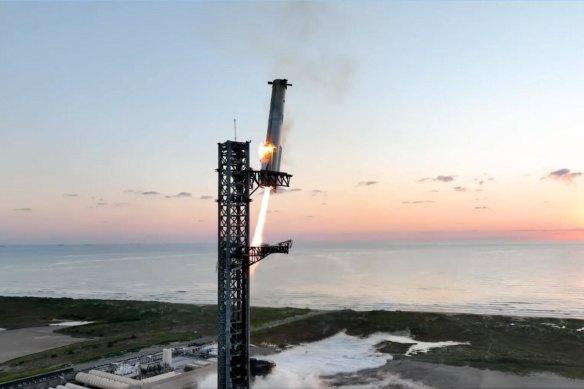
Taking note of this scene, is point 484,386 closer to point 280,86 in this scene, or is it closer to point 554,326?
point 280,86

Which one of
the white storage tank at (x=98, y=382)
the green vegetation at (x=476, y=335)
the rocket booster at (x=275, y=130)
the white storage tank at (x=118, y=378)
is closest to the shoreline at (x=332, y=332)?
the green vegetation at (x=476, y=335)

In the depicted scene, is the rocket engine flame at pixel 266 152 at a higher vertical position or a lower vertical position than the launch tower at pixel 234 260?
higher

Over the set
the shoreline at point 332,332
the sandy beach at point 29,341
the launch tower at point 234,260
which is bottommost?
the sandy beach at point 29,341

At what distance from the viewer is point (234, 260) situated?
41219mm

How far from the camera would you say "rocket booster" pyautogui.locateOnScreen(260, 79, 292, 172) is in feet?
144

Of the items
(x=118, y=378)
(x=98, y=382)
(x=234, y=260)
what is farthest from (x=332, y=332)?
(x=234, y=260)

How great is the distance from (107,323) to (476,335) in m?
82.9

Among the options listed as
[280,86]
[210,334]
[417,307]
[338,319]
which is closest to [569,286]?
[417,307]

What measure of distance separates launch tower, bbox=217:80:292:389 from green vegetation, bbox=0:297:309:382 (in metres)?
38.9

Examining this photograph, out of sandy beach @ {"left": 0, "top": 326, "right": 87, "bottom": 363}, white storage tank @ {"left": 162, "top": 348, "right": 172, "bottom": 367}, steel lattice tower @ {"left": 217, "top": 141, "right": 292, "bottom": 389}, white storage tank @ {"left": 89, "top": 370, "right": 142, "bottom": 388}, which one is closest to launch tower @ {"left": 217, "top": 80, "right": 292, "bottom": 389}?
steel lattice tower @ {"left": 217, "top": 141, "right": 292, "bottom": 389}

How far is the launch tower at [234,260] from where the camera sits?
1602 inches

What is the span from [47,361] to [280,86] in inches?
2280

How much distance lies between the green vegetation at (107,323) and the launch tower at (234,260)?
38.9 metres

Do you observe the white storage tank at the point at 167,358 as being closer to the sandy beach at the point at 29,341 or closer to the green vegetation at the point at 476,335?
the green vegetation at the point at 476,335
